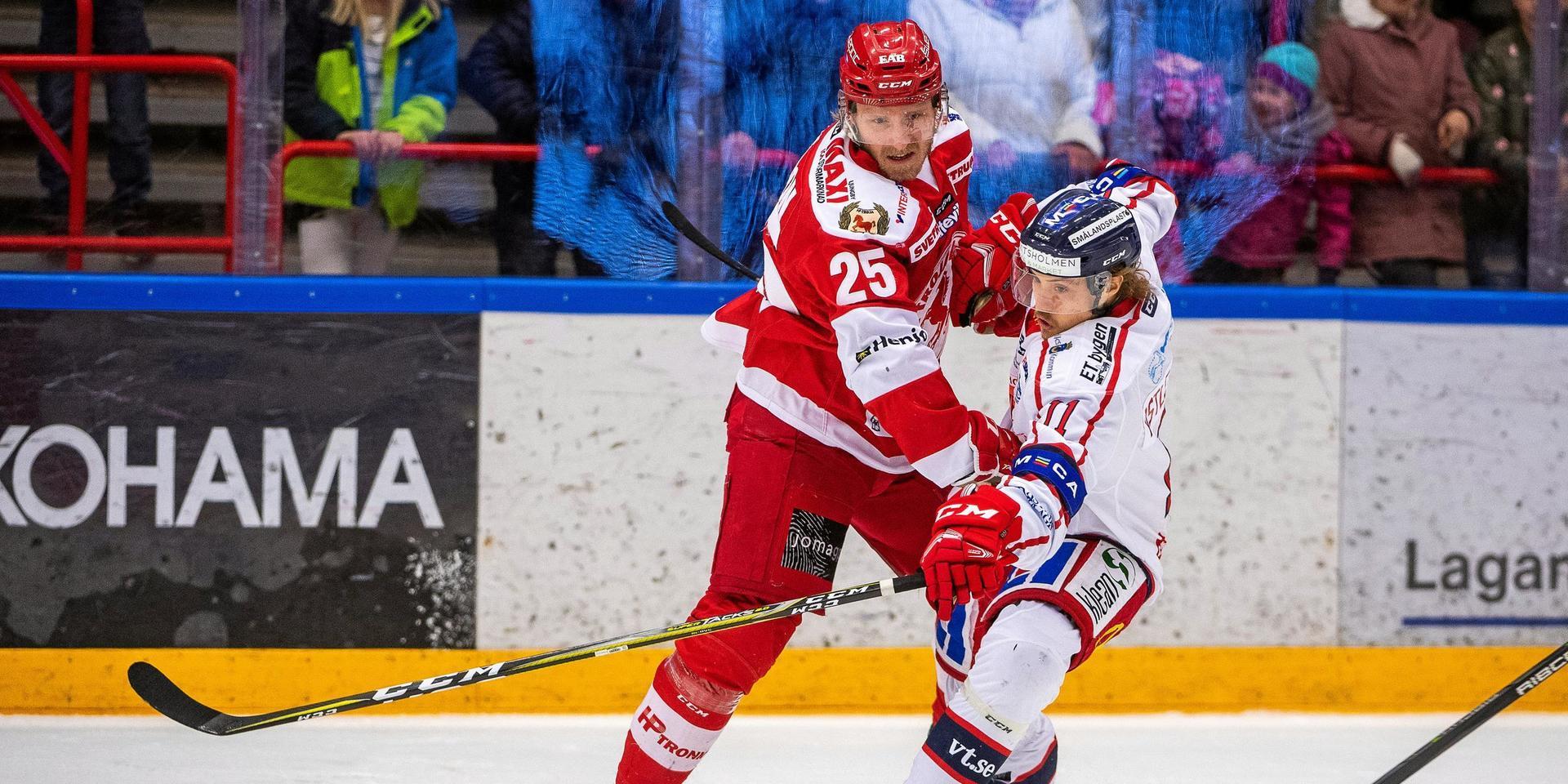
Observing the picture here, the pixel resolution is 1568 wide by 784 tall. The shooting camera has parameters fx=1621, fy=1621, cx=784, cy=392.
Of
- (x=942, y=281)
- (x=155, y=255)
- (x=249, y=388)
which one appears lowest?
(x=249, y=388)

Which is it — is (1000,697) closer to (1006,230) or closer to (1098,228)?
(1098,228)

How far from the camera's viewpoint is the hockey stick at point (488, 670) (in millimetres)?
2242

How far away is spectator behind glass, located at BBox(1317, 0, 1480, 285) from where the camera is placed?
3.71 meters

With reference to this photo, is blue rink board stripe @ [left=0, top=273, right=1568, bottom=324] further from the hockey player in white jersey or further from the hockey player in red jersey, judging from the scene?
the hockey player in white jersey

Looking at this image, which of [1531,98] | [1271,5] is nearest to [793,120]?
[1271,5]

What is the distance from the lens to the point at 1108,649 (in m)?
3.52

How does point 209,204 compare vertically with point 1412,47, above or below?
below

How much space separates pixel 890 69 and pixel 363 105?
1657mm

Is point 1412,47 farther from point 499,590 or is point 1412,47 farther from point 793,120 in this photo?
point 499,590

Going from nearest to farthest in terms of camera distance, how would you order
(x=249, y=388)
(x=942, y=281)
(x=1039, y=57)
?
1. (x=942, y=281)
2. (x=249, y=388)
3. (x=1039, y=57)

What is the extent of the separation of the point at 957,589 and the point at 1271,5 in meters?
2.18

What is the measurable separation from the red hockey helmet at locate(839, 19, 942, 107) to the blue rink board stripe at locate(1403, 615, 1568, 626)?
1.97 m

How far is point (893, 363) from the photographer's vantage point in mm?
2182

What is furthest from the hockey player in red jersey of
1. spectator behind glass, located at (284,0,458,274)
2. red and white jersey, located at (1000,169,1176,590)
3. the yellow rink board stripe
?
spectator behind glass, located at (284,0,458,274)
